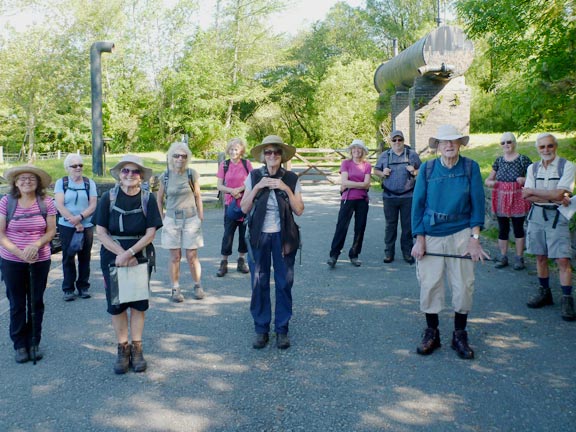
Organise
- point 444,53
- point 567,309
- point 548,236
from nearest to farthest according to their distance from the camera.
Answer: point 567,309 < point 548,236 < point 444,53

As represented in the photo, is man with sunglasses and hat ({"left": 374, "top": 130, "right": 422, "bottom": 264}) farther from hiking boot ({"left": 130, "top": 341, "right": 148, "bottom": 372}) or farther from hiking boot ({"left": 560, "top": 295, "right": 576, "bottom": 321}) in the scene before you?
hiking boot ({"left": 130, "top": 341, "right": 148, "bottom": 372})

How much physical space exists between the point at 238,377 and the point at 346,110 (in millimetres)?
34855

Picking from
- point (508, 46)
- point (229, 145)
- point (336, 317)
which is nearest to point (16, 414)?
point (336, 317)

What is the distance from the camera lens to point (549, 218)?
19.7ft

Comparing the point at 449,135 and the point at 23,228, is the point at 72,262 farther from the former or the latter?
A: the point at 449,135

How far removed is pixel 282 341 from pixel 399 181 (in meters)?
4.18

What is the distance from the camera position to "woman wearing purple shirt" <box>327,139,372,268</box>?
841 cm

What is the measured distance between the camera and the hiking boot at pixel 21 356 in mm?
4965

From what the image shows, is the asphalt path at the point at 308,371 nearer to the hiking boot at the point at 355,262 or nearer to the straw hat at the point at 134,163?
the hiking boot at the point at 355,262

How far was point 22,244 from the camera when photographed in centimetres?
504

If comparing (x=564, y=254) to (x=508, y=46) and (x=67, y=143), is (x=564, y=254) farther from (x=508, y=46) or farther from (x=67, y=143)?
(x=67, y=143)

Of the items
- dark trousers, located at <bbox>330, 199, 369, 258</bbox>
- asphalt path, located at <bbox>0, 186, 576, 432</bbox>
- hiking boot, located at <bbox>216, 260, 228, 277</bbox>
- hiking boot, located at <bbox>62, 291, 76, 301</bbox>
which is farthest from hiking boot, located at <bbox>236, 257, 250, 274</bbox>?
hiking boot, located at <bbox>62, 291, 76, 301</bbox>

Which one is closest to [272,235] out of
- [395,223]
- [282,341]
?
[282,341]

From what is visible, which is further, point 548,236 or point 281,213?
point 548,236
